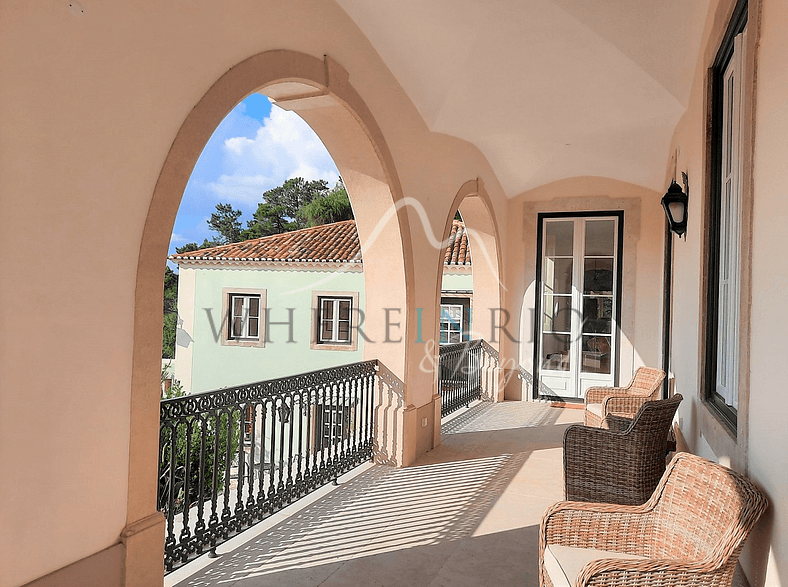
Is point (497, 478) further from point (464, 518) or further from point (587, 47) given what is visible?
point (587, 47)

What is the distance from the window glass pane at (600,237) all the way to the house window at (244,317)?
773 centimetres

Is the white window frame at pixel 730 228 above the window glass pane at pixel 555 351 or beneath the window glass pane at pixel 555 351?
above

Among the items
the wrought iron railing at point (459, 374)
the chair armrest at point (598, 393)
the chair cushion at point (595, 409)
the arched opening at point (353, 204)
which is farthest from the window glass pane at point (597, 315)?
the arched opening at point (353, 204)

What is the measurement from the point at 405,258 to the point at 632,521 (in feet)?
10.1

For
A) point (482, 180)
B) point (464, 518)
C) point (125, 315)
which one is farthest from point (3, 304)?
point (482, 180)

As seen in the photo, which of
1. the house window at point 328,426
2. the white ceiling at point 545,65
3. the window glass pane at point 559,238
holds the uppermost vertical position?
the white ceiling at point 545,65

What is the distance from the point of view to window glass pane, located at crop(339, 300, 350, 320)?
12977 millimetres

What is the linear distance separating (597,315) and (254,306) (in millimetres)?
7866

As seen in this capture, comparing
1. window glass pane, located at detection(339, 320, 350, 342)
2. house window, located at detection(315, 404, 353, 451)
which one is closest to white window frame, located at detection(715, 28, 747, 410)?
house window, located at detection(315, 404, 353, 451)

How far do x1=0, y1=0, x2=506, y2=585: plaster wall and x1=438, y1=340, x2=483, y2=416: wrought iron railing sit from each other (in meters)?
4.35

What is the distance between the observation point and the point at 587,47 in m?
4.37

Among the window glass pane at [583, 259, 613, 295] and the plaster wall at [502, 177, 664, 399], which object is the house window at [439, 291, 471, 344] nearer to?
the plaster wall at [502, 177, 664, 399]

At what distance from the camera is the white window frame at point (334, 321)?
12.8m

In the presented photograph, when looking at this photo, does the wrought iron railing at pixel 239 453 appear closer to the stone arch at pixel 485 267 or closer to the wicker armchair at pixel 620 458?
the wicker armchair at pixel 620 458
